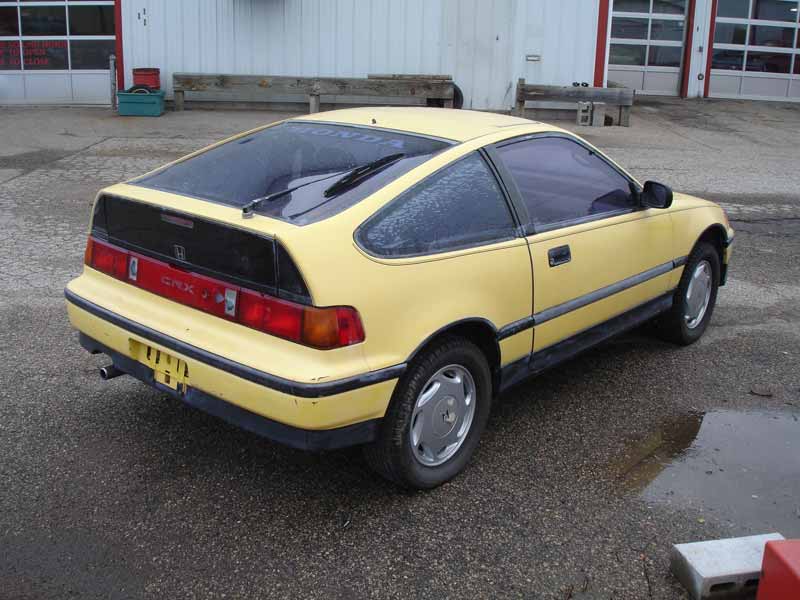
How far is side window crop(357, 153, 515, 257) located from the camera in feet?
11.3

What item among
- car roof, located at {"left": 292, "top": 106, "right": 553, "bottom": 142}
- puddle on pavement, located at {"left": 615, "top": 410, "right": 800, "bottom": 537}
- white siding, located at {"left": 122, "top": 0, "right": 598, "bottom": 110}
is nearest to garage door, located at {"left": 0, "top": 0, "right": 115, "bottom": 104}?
white siding, located at {"left": 122, "top": 0, "right": 598, "bottom": 110}

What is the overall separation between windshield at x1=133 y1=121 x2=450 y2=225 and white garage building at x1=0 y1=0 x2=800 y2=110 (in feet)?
38.7

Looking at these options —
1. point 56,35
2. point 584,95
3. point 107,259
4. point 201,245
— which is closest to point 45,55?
point 56,35

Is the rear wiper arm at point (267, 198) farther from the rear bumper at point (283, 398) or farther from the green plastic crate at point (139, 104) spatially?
the green plastic crate at point (139, 104)

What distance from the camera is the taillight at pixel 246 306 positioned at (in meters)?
3.14

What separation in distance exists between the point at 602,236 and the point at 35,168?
8467 mm

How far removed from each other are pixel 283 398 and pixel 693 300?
3.27 metres

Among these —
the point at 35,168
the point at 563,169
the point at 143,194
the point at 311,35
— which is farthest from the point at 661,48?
the point at 143,194

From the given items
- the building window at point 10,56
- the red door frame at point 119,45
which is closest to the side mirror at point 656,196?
the red door frame at point 119,45

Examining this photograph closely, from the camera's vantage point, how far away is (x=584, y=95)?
1492 cm

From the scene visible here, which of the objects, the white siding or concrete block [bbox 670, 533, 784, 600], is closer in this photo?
concrete block [bbox 670, 533, 784, 600]

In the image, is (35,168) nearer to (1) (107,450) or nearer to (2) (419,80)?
(2) (419,80)

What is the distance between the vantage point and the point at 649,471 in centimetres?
390

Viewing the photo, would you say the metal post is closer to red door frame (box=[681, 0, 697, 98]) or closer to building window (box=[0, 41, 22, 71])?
building window (box=[0, 41, 22, 71])
